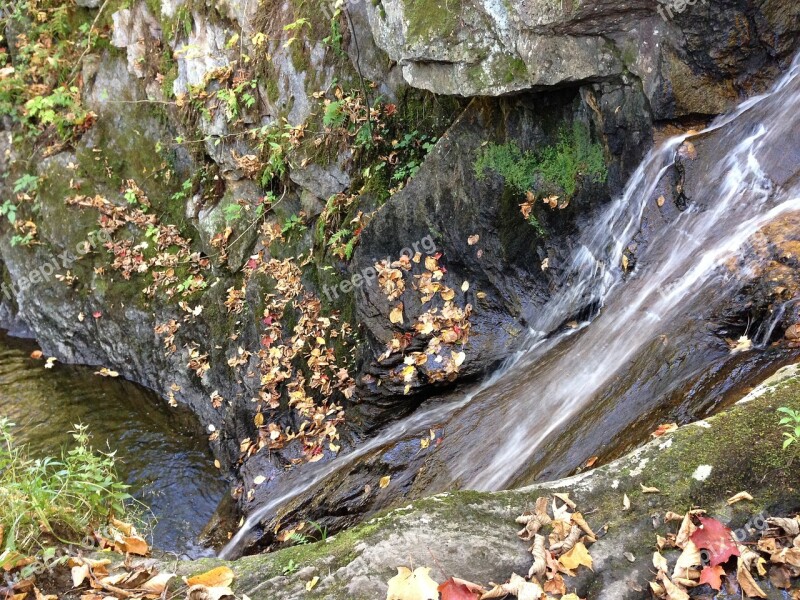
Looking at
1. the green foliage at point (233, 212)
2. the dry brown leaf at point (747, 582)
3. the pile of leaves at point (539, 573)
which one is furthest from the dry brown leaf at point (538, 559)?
the green foliage at point (233, 212)

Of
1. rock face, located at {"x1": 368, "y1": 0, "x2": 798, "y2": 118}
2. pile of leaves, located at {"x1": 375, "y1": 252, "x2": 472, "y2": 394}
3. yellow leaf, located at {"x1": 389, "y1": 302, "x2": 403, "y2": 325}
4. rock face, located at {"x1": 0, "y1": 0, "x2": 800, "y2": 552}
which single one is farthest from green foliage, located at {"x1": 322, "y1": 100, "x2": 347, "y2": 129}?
yellow leaf, located at {"x1": 389, "y1": 302, "x2": 403, "y2": 325}

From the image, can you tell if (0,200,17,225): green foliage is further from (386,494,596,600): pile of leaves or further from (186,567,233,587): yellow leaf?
(386,494,596,600): pile of leaves

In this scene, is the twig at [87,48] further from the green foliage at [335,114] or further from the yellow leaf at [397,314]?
the yellow leaf at [397,314]

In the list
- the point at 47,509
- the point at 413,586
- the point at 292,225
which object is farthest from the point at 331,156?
the point at 413,586

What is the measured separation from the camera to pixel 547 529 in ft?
8.59

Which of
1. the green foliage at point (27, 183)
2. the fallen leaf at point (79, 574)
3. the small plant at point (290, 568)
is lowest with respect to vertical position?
the small plant at point (290, 568)

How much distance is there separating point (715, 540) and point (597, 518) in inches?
18.6

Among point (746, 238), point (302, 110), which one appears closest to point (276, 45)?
point (302, 110)

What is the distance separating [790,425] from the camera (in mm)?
2672

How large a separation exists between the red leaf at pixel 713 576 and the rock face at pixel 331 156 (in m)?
3.58

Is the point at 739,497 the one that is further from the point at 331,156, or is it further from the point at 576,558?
the point at 331,156

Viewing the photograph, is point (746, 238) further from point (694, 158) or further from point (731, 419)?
point (731, 419)

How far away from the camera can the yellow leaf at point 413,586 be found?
7.69 feet

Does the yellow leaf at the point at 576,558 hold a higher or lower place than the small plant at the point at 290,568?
lower
